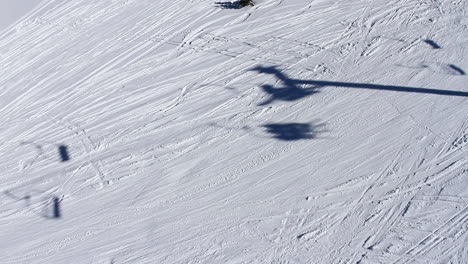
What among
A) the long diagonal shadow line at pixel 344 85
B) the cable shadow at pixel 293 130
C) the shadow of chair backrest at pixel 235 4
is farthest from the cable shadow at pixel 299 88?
the shadow of chair backrest at pixel 235 4

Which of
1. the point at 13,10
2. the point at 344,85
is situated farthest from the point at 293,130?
the point at 13,10

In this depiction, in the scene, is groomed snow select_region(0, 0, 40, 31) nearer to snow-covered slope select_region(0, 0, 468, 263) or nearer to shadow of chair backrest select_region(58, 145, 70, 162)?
snow-covered slope select_region(0, 0, 468, 263)

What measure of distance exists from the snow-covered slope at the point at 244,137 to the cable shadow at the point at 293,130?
0.02m

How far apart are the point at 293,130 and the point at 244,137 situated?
0.68 meters

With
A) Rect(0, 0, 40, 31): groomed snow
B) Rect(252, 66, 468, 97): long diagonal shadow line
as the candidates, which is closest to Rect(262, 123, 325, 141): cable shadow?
Rect(252, 66, 468, 97): long diagonal shadow line

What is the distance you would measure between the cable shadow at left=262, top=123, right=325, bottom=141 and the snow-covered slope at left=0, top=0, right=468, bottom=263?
0.8 inches

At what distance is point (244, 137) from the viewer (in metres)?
6.37

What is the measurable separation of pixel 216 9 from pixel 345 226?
189 inches

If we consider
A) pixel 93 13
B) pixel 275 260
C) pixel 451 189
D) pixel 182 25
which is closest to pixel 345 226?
pixel 275 260

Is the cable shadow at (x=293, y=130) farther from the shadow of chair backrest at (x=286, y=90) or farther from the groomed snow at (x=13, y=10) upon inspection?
the groomed snow at (x=13, y=10)

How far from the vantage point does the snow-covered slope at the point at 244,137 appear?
5.39 m

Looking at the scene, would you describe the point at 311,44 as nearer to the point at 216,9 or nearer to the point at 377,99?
the point at 377,99

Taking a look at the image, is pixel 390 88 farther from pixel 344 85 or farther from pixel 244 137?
pixel 244 137

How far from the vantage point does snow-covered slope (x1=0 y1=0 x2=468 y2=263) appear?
5.39 metres
